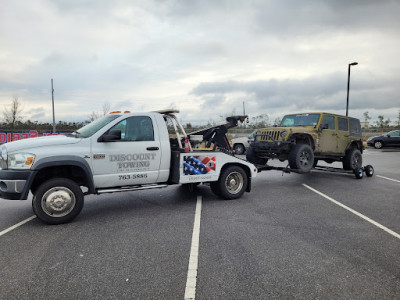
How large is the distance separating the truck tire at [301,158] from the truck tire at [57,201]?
601cm

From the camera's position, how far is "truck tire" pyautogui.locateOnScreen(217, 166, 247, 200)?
6895 mm

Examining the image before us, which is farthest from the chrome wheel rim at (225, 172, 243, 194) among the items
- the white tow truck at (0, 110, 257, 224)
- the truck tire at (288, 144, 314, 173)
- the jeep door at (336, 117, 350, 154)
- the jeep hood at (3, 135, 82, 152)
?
the jeep door at (336, 117, 350, 154)

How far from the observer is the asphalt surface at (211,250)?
3.05m

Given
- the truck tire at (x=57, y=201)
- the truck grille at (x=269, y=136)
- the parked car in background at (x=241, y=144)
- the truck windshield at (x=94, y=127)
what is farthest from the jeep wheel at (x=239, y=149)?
the truck tire at (x=57, y=201)

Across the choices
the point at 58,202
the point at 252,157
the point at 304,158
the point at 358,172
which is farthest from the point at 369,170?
the point at 58,202

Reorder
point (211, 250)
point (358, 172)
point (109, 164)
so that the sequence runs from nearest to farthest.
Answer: point (211, 250) → point (109, 164) → point (358, 172)

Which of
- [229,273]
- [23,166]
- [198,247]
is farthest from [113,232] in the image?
[229,273]

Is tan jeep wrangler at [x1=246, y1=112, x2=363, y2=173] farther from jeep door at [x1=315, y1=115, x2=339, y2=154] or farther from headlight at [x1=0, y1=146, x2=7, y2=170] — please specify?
headlight at [x1=0, y1=146, x2=7, y2=170]

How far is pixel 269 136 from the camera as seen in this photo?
950 cm

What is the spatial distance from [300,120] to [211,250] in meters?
7.84

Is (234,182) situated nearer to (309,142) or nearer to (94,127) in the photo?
(94,127)

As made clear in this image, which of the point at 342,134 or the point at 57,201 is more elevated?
the point at 342,134

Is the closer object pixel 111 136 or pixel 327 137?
pixel 111 136

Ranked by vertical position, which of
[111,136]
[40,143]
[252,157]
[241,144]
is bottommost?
[252,157]
